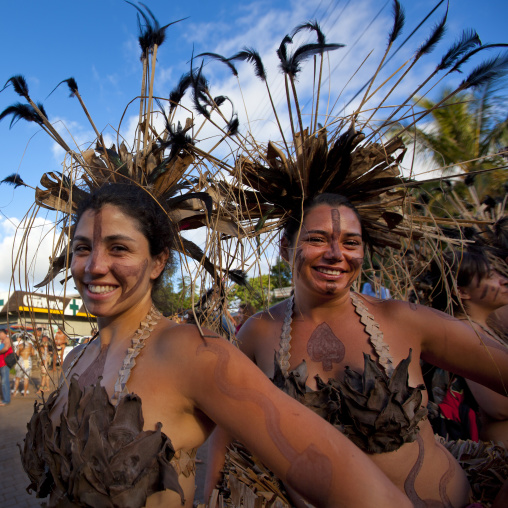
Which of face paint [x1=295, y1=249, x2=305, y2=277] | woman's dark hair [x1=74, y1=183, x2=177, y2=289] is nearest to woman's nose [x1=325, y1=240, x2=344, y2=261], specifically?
face paint [x1=295, y1=249, x2=305, y2=277]

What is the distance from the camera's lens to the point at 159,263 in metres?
1.82

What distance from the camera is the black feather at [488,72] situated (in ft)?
6.25

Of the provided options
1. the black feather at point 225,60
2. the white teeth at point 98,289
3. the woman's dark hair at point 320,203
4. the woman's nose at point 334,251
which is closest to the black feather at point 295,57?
the black feather at point 225,60

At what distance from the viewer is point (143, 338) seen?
1.62 metres

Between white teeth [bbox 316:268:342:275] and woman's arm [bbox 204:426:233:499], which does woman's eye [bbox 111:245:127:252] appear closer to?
white teeth [bbox 316:268:342:275]

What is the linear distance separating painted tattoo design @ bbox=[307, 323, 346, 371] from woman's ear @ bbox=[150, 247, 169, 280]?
85cm

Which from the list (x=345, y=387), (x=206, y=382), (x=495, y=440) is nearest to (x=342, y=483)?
(x=206, y=382)

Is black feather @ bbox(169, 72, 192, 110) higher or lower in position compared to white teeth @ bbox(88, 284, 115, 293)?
higher

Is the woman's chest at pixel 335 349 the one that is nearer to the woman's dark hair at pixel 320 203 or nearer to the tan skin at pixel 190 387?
the woman's dark hair at pixel 320 203

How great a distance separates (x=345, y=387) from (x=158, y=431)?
0.84m

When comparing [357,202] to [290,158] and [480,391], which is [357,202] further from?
[480,391]

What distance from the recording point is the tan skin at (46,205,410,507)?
45.8 inches

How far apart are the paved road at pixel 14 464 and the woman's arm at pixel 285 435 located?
8.78 ft

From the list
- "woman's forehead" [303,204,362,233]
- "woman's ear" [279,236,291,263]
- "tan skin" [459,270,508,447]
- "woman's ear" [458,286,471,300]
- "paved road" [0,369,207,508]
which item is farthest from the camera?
"paved road" [0,369,207,508]
